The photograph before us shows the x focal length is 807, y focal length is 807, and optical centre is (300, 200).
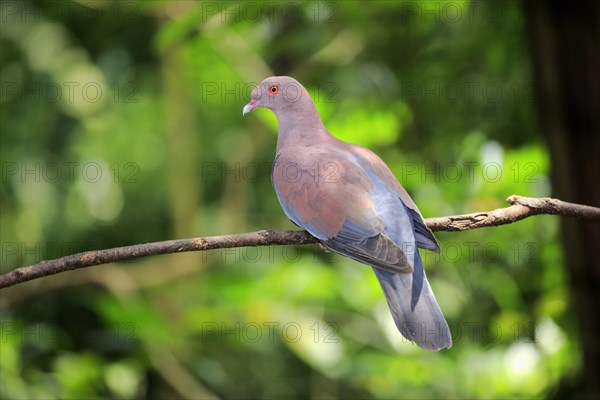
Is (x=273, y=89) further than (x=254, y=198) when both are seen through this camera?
No

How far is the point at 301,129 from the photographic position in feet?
8.67

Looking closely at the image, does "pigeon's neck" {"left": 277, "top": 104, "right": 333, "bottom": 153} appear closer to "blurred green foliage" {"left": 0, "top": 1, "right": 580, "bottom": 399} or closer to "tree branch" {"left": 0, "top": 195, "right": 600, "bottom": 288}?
"blurred green foliage" {"left": 0, "top": 1, "right": 580, "bottom": 399}

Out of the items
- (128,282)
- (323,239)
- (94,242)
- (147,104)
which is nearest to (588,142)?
(323,239)

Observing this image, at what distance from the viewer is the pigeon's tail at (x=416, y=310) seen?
6.45 ft

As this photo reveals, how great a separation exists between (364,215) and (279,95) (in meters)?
0.72

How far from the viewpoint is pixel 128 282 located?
4.21 meters

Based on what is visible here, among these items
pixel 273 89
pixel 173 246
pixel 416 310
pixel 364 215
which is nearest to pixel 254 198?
pixel 273 89

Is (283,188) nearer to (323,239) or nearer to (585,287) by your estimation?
(323,239)

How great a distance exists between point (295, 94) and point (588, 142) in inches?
46.1

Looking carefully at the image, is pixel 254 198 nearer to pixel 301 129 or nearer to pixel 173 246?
pixel 301 129

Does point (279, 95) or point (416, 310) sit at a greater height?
point (279, 95)

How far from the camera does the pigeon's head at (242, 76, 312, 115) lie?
272 centimetres

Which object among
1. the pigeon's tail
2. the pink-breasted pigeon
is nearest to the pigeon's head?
the pink-breasted pigeon

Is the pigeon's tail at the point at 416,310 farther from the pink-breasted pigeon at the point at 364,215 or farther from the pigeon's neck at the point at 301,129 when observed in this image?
the pigeon's neck at the point at 301,129
